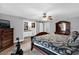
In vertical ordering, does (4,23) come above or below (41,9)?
below

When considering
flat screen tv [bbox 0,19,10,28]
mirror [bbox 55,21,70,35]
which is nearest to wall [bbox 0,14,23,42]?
flat screen tv [bbox 0,19,10,28]

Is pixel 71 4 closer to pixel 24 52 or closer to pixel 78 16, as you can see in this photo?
pixel 78 16

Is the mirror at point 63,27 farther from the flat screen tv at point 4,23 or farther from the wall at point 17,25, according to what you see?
the flat screen tv at point 4,23

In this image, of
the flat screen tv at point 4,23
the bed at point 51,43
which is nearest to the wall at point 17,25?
the flat screen tv at point 4,23

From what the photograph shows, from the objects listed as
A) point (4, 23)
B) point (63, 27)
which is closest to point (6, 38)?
point (4, 23)

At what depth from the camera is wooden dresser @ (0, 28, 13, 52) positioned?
5.13 feet

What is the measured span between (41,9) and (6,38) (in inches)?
31.8

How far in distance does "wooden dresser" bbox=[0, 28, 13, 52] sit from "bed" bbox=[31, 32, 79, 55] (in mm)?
401

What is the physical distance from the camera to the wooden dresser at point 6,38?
1.56 m

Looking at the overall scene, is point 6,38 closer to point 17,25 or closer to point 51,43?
point 17,25

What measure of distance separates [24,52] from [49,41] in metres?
0.50

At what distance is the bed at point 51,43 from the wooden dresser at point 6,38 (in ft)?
1.32

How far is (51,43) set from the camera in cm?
159

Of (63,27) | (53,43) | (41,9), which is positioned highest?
(41,9)
